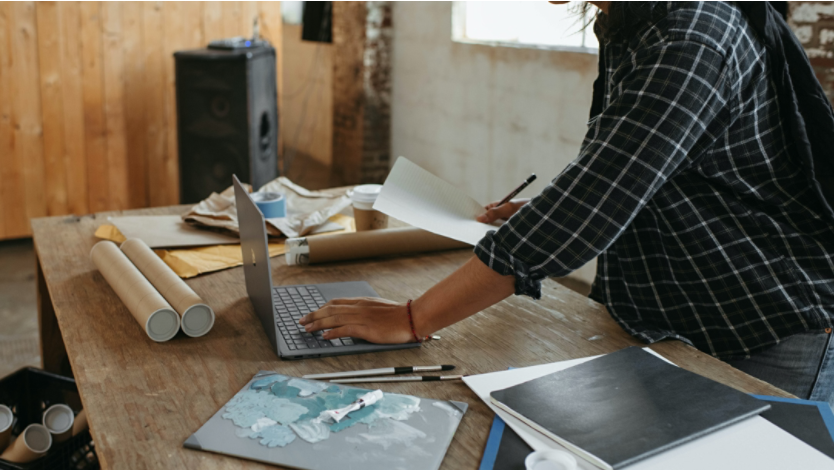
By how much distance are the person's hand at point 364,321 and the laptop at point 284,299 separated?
0.5 inches

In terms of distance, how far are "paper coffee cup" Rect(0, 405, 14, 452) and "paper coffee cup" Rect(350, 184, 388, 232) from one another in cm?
86

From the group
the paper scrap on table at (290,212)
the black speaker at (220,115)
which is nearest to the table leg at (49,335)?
the paper scrap on table at (290,212)

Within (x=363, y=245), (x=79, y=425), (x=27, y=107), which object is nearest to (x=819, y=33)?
(x=363, y=245)

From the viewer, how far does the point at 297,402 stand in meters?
0.90

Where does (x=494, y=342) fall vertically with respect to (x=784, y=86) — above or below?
below

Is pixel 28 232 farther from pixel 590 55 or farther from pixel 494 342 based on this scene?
pixel 494 342

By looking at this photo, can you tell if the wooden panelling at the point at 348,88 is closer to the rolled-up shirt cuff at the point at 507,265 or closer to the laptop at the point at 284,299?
the laptop at the point at 284,299

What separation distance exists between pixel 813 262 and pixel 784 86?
270 millimetres

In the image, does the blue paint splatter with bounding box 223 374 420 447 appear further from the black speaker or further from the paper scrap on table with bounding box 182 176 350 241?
the black speaker

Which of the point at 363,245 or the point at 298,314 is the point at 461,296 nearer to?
the point at 298,314

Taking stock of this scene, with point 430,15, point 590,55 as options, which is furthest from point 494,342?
point 430,15

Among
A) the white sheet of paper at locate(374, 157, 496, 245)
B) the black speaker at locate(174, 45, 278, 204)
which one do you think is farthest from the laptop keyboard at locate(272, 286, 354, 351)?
the black speaker at locate(174, 45, 278, 204)

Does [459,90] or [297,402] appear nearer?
[297,402]

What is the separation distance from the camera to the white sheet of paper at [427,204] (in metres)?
1.26
